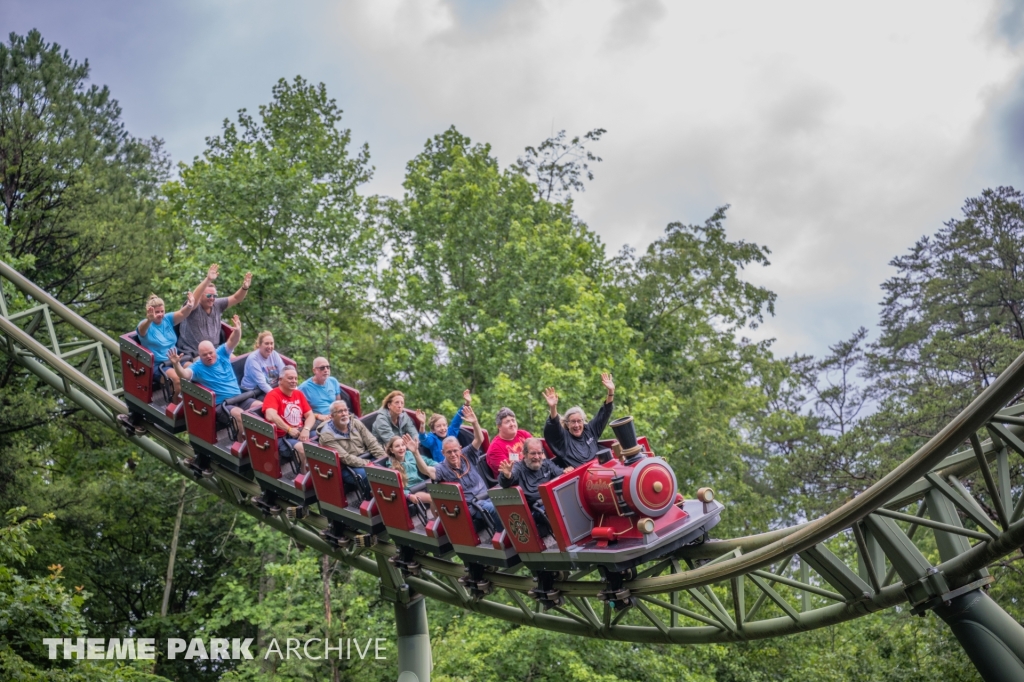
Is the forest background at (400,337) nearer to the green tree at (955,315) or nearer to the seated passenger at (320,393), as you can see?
the green tree at (955,315)

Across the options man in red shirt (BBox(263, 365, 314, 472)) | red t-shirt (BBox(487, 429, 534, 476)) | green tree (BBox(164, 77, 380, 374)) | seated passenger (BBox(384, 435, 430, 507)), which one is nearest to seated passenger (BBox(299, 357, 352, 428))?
man in red shirt (BBox(263, 365, 314, 472))

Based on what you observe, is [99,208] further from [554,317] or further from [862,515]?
[862,515]

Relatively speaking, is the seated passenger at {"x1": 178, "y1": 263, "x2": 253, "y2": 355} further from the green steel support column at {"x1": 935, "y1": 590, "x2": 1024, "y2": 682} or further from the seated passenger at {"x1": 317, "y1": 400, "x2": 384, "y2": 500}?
the green steel support column at {"x1": 935, "y1": 590, "x2": 1024, "y2": 682}

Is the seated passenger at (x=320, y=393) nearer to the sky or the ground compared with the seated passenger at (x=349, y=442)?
nearer to the sky

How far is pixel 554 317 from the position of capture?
1698 centimetres

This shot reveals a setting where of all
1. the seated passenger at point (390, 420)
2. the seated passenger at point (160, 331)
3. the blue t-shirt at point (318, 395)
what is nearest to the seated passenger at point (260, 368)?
the blue t-shirt at point (318, 395)

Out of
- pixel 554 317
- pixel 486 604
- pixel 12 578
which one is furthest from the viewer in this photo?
pixel 554 317

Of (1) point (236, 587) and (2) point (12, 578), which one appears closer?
(2) point (12, 578)

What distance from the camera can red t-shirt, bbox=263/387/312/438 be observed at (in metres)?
8.57

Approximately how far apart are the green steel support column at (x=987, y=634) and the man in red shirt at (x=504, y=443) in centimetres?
358

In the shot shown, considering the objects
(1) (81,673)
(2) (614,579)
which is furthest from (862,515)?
(1) (81,673)

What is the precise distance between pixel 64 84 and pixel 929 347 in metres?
15.8

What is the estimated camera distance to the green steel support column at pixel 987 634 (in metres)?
4.99

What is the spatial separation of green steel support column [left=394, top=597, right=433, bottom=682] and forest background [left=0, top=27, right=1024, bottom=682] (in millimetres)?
3034
